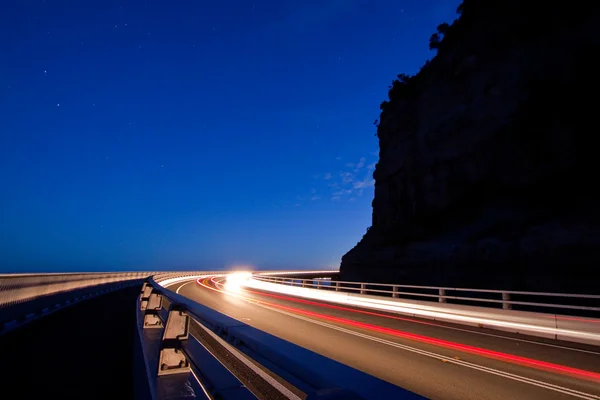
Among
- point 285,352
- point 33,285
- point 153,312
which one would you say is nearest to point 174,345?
point 285,352

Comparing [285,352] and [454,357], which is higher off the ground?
[285,352]

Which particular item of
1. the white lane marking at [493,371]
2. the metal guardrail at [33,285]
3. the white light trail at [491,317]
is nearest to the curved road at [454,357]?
the white lane marking at [493,371]

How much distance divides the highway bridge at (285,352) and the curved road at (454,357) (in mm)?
30

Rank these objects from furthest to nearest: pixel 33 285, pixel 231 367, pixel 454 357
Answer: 1. pixel 33 285
2. pixel 454 357
3. pixel 231 367

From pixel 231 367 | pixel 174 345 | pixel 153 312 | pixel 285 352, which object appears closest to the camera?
pixel 285 352

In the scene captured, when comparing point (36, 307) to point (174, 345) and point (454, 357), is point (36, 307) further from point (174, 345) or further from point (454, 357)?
point (454, 357)

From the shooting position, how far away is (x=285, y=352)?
2416 millimetres

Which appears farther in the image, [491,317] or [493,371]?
[491,317]

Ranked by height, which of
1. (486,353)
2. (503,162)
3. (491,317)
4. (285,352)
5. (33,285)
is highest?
(503,162)

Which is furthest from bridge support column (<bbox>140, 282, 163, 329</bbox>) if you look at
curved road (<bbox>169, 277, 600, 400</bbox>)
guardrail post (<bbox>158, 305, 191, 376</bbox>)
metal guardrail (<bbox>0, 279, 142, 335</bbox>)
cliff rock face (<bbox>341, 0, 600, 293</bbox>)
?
cliff rock face (<bbox>341, 0, 600, 293</bbox>)

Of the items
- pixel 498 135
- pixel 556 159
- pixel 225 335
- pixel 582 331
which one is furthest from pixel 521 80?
pixel 225 335

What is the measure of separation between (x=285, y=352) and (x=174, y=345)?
2.47m

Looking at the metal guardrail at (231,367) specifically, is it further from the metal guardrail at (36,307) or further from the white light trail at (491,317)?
the white light trail at (491,317)

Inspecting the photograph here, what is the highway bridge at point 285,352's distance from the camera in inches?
123
